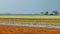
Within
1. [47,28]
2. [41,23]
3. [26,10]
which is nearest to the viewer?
[47,28]

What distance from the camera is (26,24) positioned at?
1.34 metres

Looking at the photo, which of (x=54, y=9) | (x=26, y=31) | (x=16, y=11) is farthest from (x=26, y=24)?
(x=54, y=9)

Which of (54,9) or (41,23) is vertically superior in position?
(54,9)

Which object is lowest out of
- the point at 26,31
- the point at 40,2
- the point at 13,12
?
the point at 26,31

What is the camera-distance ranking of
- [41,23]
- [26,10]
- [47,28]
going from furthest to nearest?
[26,10] → [41,23] → [47,28]

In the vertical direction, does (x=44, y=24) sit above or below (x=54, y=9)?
below

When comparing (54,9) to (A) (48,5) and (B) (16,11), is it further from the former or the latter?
(B) (16,11)

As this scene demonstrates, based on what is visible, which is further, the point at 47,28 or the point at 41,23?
the point at 41,23

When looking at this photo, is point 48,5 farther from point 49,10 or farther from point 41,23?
point 41,23

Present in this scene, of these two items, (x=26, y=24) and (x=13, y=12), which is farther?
(x=13, y=12)

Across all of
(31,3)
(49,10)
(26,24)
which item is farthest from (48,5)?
(26,24)

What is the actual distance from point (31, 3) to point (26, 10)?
0.31 ft

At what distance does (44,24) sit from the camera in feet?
4.25

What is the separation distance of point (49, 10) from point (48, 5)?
2.1 inches
